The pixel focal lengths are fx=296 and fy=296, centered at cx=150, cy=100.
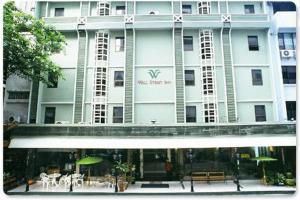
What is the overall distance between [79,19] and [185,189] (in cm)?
1339

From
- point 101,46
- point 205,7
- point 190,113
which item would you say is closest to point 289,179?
point 190,113

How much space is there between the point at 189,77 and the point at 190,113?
2515mm

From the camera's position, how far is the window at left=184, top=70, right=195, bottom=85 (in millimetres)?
20484

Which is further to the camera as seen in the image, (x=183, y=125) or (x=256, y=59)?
(x=256, y=59)

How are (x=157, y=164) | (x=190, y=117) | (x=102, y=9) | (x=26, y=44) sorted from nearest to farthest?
(x=26, y=44) < (x=157, y=164) < (x=190, y=117) < (x=102, y=9)

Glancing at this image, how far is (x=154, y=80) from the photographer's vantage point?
20.2 metres

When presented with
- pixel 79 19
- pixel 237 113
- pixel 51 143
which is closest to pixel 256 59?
pixel 237 113

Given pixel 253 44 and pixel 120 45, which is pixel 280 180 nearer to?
pixel 253 44

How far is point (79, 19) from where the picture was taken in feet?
68.0

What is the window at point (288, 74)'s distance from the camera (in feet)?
67.1

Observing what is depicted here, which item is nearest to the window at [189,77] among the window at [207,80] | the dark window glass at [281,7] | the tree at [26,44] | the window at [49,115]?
the window at [207,80]

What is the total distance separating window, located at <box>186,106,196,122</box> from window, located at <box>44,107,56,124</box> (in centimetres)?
911

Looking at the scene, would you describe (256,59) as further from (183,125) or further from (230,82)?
(183,125)

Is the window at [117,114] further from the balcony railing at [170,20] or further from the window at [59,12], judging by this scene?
the window at [59,12]
